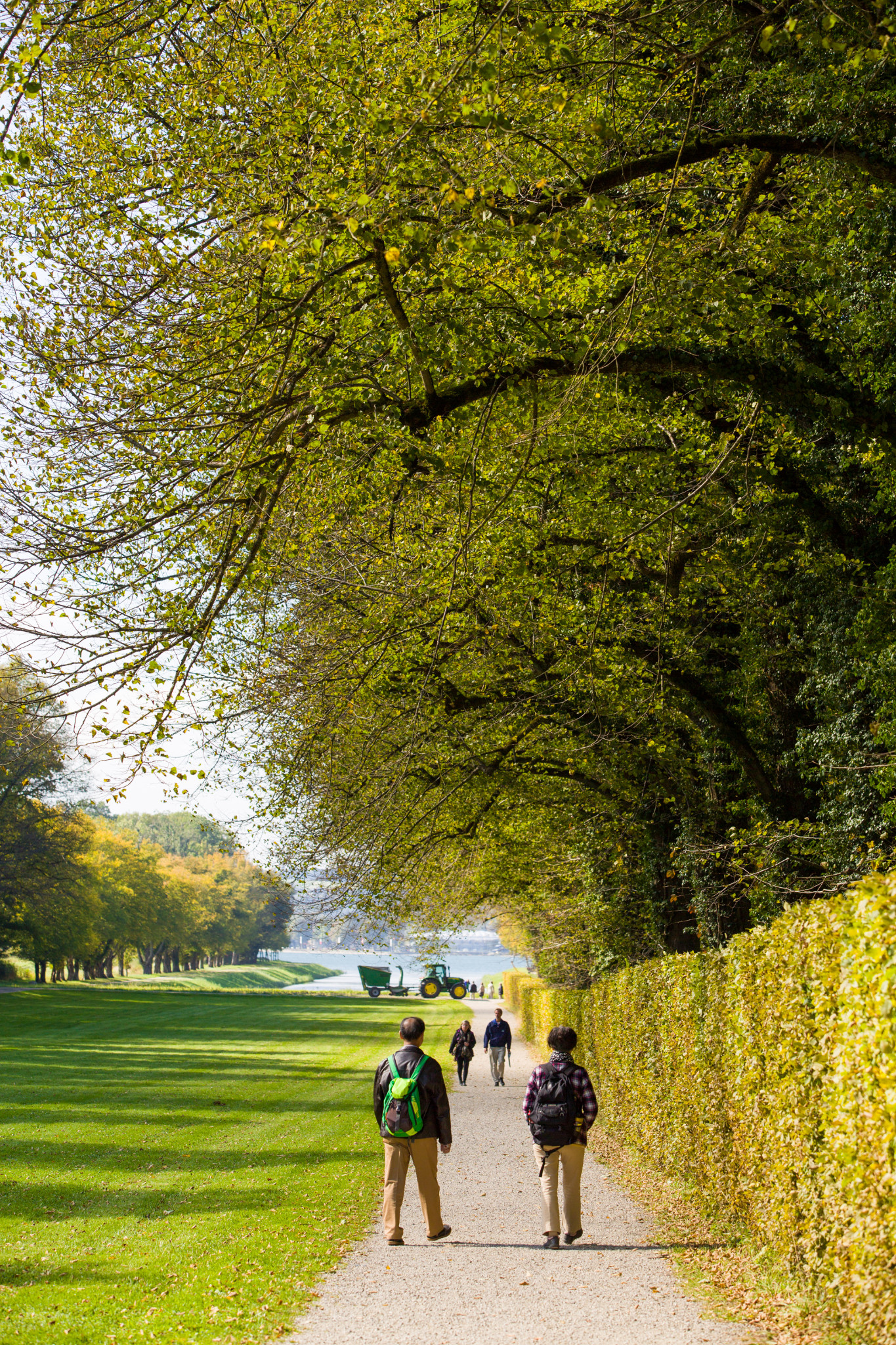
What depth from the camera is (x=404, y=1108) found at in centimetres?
783

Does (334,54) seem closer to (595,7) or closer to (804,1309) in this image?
(595,7)

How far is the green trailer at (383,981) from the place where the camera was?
8350 centimetres

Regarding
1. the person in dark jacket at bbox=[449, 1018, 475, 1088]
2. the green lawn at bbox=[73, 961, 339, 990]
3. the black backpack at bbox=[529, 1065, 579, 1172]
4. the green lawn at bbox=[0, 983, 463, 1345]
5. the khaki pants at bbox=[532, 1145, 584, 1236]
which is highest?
the black backpack at bbox=[529, 1065, 579, 1172]

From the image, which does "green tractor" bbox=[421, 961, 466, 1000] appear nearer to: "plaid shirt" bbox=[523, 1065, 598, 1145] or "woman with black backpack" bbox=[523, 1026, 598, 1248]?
"woman with black backpack" bbox=[523, 1026, 598, 1248]

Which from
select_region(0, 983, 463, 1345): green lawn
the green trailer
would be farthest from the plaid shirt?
the green trailer

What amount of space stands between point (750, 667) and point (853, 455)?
320 cm

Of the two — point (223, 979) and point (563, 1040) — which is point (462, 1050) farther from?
point (223, 979)

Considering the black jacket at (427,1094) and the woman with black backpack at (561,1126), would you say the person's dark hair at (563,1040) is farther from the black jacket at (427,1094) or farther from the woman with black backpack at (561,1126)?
the black jacket at (427,1094)

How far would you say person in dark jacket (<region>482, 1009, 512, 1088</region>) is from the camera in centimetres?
2466

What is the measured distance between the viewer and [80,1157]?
13.7 m

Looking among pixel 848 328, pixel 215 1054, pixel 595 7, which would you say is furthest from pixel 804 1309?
pixel 215 1054

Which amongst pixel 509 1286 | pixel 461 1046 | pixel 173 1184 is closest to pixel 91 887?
pixel 461 1046

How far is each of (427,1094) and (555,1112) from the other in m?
1.14

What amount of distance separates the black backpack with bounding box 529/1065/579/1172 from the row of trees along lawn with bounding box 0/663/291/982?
15.0ft
